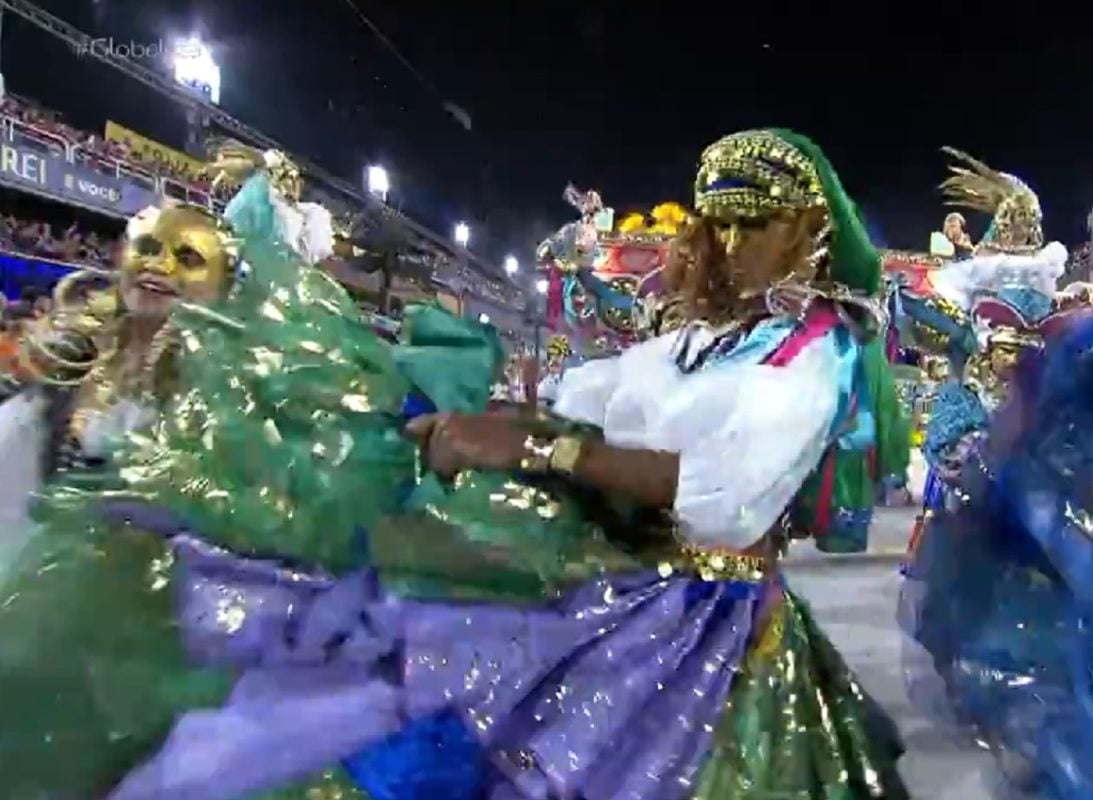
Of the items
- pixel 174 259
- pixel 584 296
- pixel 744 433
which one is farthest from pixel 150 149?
pixel 744 433

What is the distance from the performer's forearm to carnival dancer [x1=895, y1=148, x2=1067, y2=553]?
2.26 meters

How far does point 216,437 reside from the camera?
3.79 feet

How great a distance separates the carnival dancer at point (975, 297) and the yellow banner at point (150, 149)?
1171 centimetres

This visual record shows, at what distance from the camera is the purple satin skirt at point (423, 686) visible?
107 cm

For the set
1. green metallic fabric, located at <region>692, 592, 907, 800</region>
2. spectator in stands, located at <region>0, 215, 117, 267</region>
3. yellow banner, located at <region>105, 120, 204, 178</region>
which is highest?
yellow banner, located at <region>105, 120, 204, 178</region>

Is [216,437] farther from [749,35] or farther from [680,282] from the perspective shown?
[749,35]

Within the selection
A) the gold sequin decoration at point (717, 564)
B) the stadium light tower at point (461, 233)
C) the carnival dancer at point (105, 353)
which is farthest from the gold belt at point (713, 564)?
the stadium light tower at point (461, 233)

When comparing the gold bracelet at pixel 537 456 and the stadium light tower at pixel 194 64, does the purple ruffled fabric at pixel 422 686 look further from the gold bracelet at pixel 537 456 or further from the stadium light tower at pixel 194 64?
the stadium light tower at pixel 194 64

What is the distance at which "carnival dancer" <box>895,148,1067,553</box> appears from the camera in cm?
349

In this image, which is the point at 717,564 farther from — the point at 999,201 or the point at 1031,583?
the point at 999,201

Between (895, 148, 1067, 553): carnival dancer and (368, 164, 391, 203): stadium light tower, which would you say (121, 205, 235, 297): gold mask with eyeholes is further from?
(368, 164, 391, 203): stadium light tower

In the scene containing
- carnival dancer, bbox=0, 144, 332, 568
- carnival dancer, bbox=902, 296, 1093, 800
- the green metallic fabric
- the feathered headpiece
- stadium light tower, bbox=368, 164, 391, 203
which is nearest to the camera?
carnival dancer, bbox=902, 296, 1093, 800

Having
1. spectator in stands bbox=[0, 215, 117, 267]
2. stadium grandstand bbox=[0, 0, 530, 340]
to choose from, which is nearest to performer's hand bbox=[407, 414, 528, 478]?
stadium grandstand bbox=[0, 0, 530, 340]

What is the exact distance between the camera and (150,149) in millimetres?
15523
